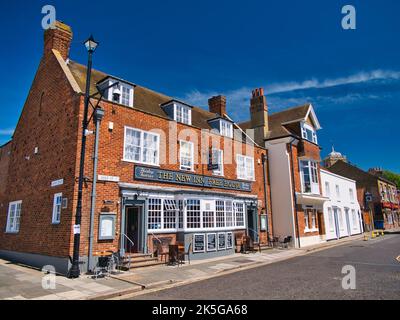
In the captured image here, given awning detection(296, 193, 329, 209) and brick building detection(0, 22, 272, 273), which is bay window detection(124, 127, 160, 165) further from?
awning detection(296, 193, 329, 209)

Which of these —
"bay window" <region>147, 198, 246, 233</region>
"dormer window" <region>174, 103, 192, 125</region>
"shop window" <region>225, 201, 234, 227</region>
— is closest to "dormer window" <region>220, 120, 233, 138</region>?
"dormer window" <region>174, 103, 192, 125</region>

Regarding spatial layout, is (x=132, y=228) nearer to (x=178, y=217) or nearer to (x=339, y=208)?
(x=178, y=217)

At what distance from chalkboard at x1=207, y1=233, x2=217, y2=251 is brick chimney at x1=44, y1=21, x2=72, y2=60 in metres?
12.9

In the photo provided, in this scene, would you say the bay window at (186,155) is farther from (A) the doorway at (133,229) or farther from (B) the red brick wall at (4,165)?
(B) the red brick wall at (4,165)

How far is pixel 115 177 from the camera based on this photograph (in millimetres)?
13273

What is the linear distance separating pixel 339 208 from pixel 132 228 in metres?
24.7

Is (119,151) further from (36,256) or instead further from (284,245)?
(284,245)

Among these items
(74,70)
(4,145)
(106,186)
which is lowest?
(106,186)

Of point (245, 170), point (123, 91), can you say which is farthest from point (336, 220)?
point (123, 91)

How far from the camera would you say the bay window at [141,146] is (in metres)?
14.4

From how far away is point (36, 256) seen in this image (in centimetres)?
1337
